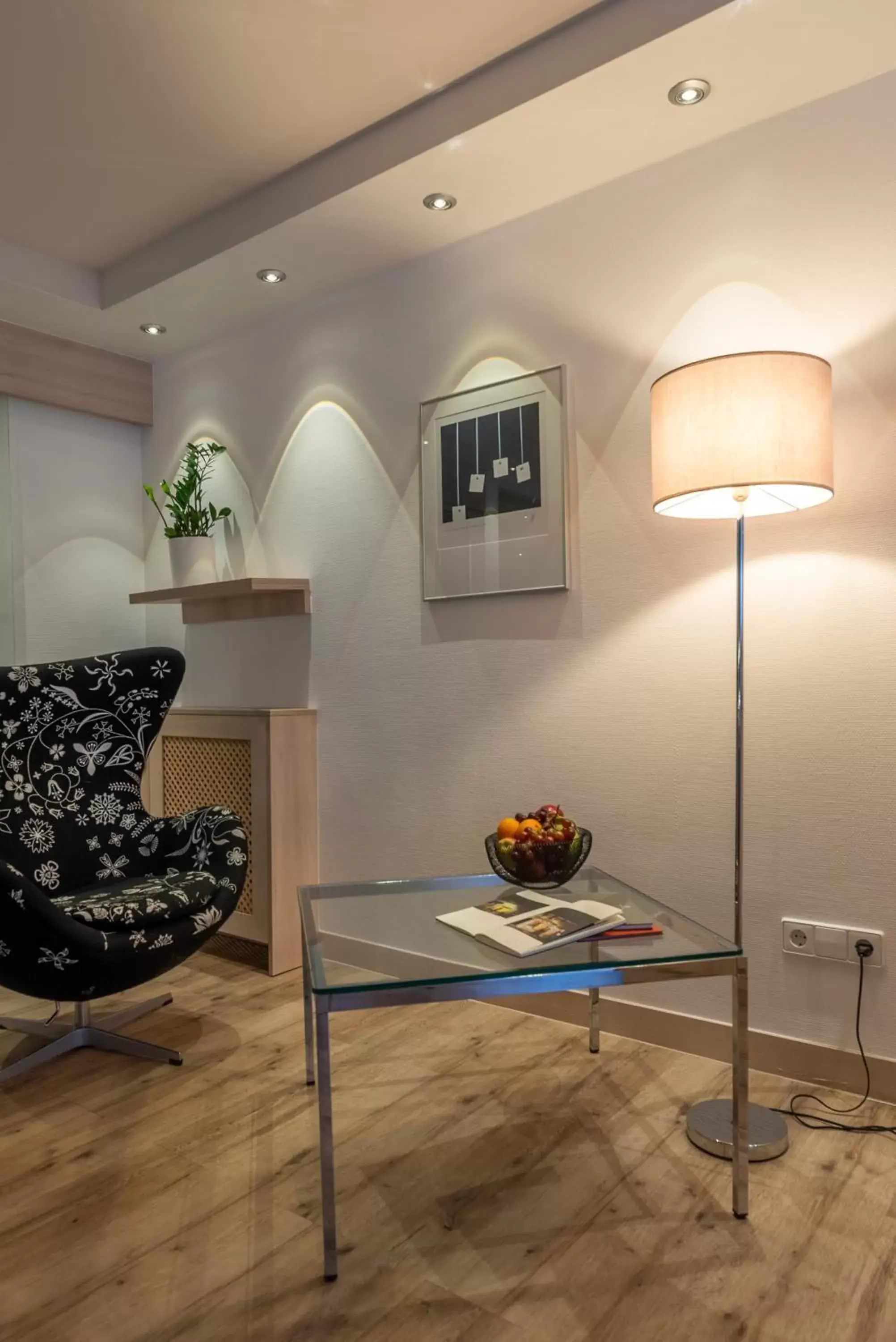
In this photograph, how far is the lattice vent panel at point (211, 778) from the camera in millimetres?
3197

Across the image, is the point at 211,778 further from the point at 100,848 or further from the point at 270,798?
the point at 100,848

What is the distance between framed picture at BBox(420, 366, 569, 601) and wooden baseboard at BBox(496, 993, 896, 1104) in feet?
3.95

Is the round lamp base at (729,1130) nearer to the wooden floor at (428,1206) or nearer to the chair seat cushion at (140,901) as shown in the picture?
the wooden floor at (428,1206)

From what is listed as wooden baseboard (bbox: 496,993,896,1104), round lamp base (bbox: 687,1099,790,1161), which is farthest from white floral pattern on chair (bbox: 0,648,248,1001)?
round lamp base (bbox: 687,1099,790,1161)

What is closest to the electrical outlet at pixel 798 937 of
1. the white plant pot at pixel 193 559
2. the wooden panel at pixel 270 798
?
the wooden panel at pixel 270 798

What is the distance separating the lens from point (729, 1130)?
1901mm

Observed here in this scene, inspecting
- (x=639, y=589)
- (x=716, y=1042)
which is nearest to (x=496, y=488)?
(x=639, y=589)

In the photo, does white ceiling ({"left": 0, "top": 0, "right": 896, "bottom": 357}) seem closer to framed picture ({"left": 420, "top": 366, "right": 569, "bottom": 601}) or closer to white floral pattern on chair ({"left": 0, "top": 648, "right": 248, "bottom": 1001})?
framed picture ({"left": 420, "top": 366, "right": 569, "bottom": 601})

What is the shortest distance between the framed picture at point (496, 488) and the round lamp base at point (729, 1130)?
4.55 ft

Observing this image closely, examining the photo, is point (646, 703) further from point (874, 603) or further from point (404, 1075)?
point (404, 1075)

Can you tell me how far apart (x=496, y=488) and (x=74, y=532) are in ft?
6.60

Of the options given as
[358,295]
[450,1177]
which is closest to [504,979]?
[450,1177]

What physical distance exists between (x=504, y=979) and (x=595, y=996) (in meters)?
0.95

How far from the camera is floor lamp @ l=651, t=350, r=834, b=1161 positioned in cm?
180
